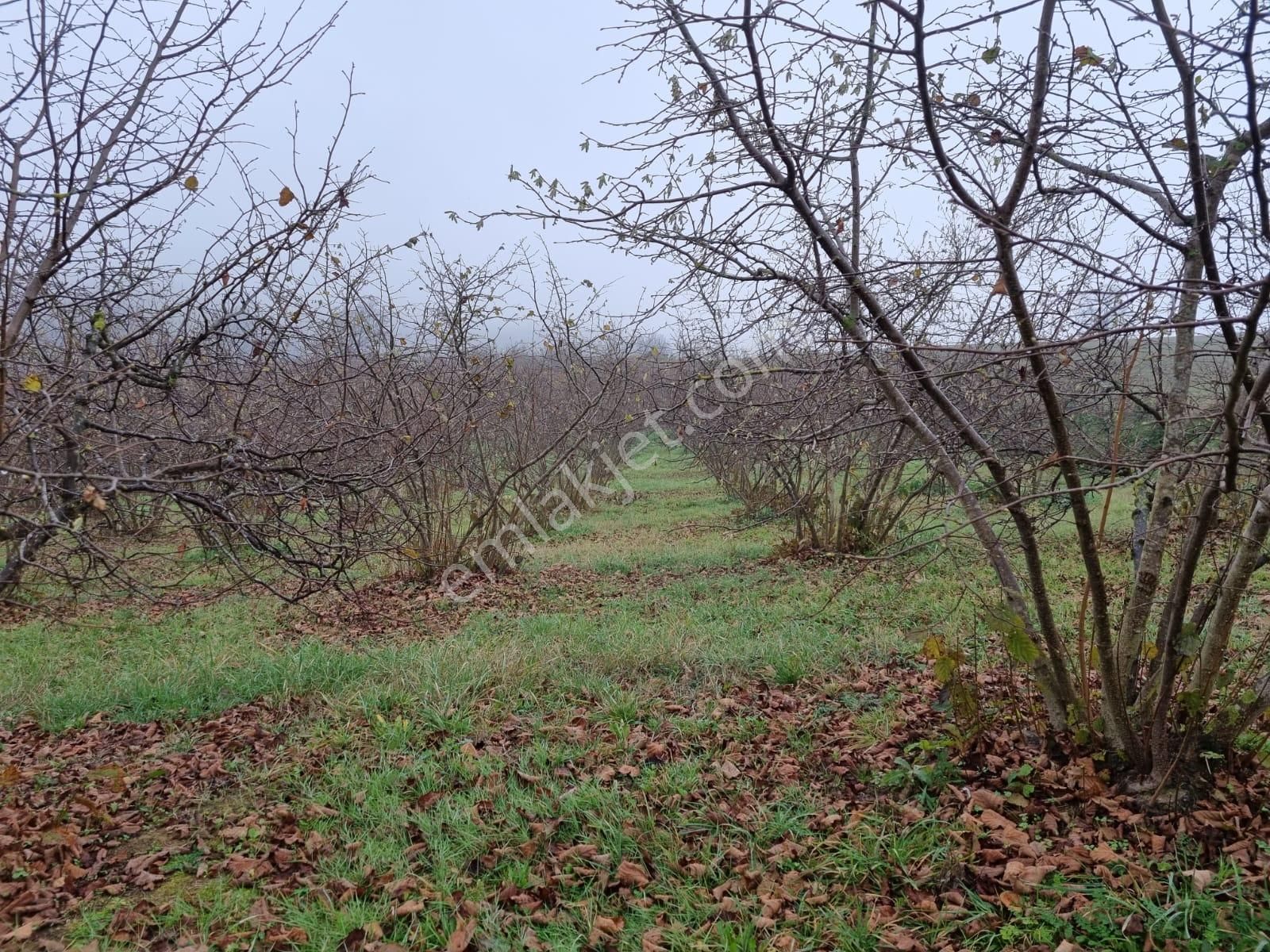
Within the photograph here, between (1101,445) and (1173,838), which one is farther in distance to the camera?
(1101,445)

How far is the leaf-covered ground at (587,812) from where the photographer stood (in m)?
2.27

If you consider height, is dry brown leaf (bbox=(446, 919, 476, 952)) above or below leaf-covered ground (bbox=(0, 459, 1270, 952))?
below

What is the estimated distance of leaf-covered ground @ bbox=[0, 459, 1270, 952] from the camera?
2.27 m

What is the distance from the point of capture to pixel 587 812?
114 inches

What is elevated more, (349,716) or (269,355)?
(269,355)

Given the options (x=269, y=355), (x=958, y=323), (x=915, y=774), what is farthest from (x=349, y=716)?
(x=958, y=323)

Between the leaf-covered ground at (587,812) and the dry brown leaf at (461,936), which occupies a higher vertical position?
the leaf-covered ground at (587,812)

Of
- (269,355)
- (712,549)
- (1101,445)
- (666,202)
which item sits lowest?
(712,549)

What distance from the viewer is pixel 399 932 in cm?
235

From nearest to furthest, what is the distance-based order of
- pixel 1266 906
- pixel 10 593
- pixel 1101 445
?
pixel 1266 906, pixel 1101 445, pixel 10 593

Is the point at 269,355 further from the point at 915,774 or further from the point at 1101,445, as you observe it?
the point at 1101,445

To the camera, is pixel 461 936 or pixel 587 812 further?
pixel 587 812

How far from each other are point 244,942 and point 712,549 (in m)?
7.14

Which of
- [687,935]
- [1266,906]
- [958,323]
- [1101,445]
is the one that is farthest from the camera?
[1101,445]
